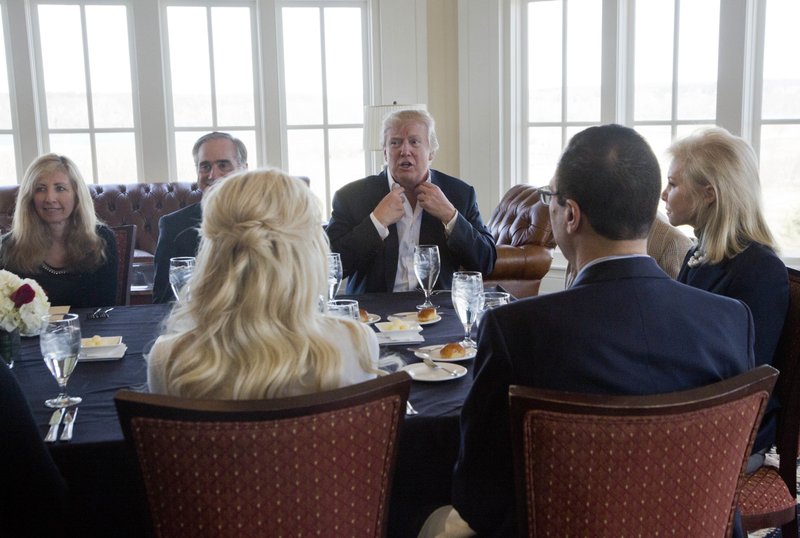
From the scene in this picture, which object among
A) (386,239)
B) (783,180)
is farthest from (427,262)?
(783,180)

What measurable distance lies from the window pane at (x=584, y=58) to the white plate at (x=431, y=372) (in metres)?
3.95

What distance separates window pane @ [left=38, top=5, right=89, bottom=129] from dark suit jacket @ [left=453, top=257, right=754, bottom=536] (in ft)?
17.1

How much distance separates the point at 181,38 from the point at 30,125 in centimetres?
Answer: 123

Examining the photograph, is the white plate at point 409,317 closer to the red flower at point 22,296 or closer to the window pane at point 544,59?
the red flower at point 22,296

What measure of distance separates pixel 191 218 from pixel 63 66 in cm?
316

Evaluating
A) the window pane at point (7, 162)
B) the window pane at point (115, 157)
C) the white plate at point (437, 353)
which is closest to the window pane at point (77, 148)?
the window pane at point (115, 157)

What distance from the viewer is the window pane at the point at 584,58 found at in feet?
17.8

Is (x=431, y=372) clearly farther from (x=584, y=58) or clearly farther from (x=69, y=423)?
(x=584, y=58)

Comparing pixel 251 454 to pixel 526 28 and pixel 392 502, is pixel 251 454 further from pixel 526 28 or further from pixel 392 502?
pixel 526 28

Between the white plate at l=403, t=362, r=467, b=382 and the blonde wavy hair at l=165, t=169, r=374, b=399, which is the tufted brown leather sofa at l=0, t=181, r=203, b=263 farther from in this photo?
the blonde wavy hair at l=165, t=169, r=374, b=399

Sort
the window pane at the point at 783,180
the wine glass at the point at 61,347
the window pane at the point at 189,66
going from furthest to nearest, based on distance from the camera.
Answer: the window pane at the point at 189,66, the window pane at the point at 783,180, the wine glass at the point at 61,347

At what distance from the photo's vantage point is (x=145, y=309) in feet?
9.14

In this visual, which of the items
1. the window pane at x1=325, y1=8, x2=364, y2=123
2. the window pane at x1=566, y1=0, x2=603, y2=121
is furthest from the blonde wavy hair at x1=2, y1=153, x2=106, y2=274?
the window pane at x1=566, y1=0, x2=603, y2=121

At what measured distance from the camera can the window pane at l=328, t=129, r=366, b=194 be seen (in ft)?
19.9
